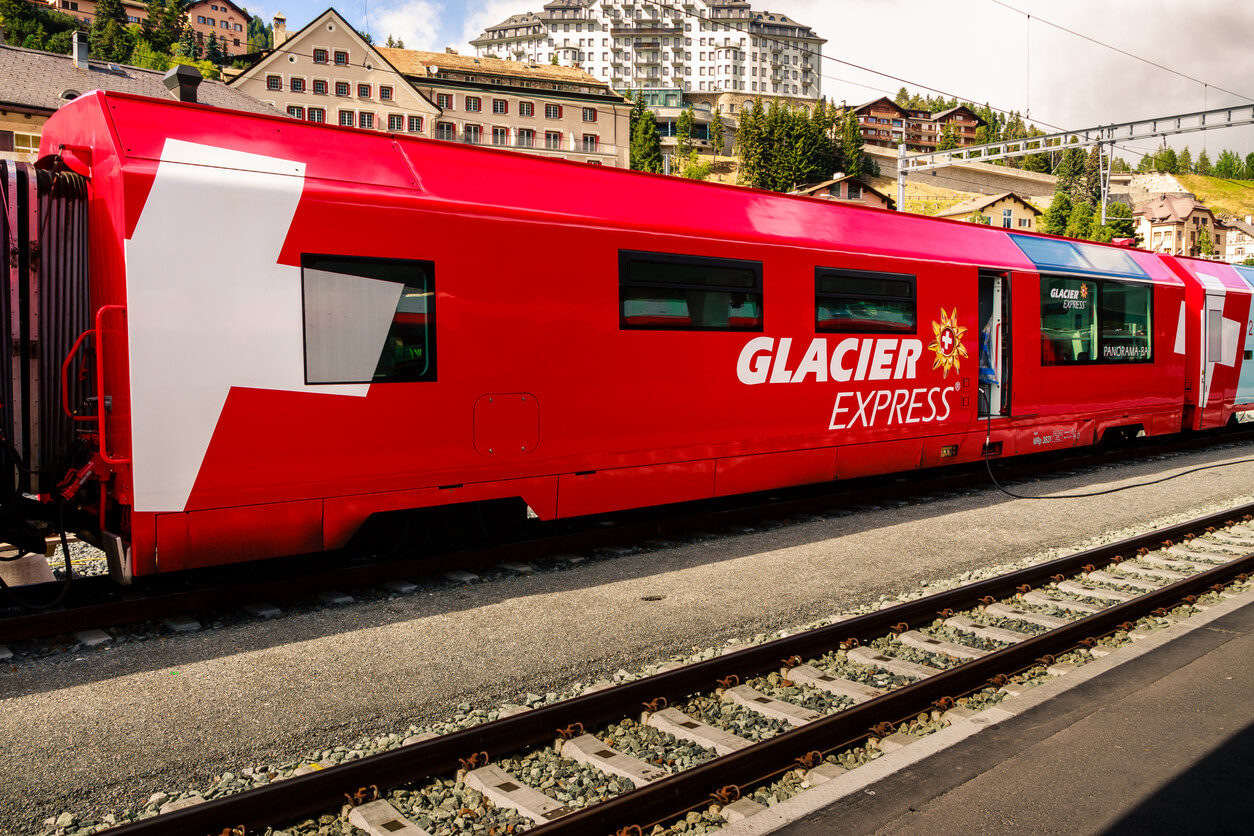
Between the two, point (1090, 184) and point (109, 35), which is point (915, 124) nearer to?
point (1090, 184)

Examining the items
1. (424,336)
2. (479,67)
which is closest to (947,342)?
(424,336)

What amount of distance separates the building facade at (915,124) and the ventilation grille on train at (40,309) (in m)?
161

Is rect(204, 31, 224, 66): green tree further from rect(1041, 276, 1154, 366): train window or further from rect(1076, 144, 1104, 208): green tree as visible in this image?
rect(1041, 276, 1154, 366): train window

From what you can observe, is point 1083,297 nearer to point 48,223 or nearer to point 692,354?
point 692,354

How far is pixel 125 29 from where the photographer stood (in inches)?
4751

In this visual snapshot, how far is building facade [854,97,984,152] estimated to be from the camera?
15825cm

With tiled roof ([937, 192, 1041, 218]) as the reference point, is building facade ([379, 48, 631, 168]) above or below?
above

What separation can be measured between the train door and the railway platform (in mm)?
6591

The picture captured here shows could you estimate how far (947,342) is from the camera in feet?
36.3

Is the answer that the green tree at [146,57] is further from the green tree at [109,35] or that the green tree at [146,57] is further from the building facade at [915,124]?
the building facade at [915,124]

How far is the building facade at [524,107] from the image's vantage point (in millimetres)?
77875

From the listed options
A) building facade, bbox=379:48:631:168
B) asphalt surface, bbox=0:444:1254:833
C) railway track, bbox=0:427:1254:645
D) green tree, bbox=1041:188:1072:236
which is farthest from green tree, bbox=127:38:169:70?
asphalt surface, bbox=0:444:1254:833

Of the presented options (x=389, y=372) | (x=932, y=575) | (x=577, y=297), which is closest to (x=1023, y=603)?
(x=932, y=575)

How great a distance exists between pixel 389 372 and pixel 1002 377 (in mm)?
8301
